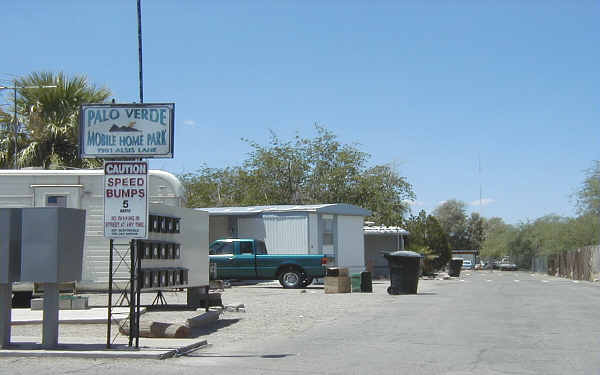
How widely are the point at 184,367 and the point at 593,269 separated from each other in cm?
3310

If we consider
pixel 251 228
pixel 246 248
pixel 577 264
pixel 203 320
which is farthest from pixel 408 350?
pixel 577 264

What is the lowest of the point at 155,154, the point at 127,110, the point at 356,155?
the point at 155,154

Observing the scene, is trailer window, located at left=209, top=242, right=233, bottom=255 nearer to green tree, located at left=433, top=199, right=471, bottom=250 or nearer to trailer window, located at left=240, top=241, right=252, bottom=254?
trailer window, located at left=240, top=241, right=252, bottom=254

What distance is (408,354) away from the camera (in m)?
9.92

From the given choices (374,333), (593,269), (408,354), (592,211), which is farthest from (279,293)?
(592,211)

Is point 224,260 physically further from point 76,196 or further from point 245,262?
point 76,196

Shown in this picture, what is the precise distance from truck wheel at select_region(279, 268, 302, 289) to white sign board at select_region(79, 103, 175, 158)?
1641 centimetres

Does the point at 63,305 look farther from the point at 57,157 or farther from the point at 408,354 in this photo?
the point at 408,354

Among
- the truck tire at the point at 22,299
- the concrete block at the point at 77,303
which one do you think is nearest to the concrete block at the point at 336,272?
the truck tire at the point at 22,299

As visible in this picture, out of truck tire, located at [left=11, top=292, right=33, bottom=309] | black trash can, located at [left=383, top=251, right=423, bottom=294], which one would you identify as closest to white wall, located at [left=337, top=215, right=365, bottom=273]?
black trash can, located at [left=383, top=251, right=423, bottom=294]

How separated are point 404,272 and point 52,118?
1196 centimetres

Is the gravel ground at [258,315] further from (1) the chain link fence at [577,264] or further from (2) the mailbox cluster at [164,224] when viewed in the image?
(1) the chain link fence at [577,264]

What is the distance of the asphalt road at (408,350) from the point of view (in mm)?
8766

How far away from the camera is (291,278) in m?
26.2
